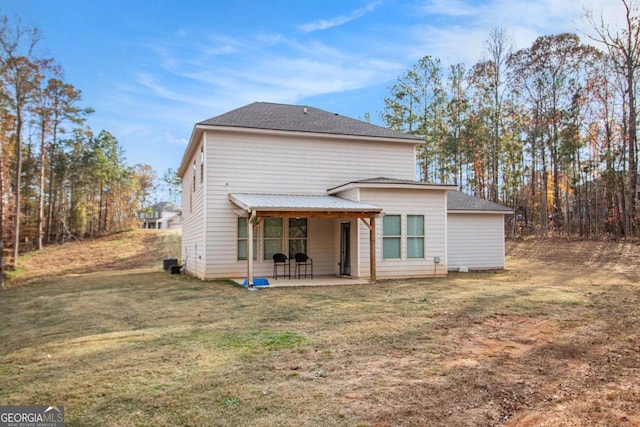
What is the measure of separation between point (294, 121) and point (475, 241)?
7.86 metres

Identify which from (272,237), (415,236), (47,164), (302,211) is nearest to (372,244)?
(415,236)

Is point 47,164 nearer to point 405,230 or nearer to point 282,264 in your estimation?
point 282,264

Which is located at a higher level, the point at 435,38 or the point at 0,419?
the point at 435,38

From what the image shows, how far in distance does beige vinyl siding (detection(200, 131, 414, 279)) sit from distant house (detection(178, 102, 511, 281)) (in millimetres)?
30

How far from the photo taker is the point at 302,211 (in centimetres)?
1086

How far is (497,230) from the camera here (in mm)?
15859

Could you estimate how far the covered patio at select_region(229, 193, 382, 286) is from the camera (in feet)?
34.9

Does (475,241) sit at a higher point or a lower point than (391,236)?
lower

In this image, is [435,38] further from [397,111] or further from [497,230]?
[397,111]

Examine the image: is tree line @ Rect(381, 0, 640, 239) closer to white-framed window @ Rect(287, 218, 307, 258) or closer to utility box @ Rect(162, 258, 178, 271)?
white-framed window @ Rect(287, 218, 307, 258)

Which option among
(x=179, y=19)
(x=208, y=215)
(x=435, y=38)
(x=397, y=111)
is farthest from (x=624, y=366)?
(x=397, y=111)

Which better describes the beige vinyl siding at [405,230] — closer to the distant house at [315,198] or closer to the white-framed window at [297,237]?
the distant house at [315,198]

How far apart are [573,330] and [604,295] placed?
4230mm

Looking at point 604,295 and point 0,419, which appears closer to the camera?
point 0,419
